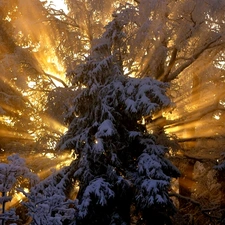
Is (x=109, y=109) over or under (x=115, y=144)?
over

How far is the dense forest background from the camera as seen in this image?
8.80 meters

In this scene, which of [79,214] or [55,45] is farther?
[55,45]

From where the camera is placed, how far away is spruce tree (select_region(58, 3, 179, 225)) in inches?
344

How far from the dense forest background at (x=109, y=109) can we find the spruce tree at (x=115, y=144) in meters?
0.03

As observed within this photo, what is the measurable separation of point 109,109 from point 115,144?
34.7 inches

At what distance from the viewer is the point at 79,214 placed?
862 cm

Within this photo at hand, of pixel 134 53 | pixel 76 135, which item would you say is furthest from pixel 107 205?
pixel 134 53

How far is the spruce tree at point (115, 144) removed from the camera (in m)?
8.73

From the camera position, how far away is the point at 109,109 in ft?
30.8

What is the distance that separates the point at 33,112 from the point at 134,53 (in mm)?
4869

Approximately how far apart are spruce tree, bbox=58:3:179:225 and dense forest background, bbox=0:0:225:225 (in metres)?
0.03

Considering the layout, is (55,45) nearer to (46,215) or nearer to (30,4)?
(30,4)

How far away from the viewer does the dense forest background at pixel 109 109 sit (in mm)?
8797

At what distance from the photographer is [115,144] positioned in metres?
9.41
